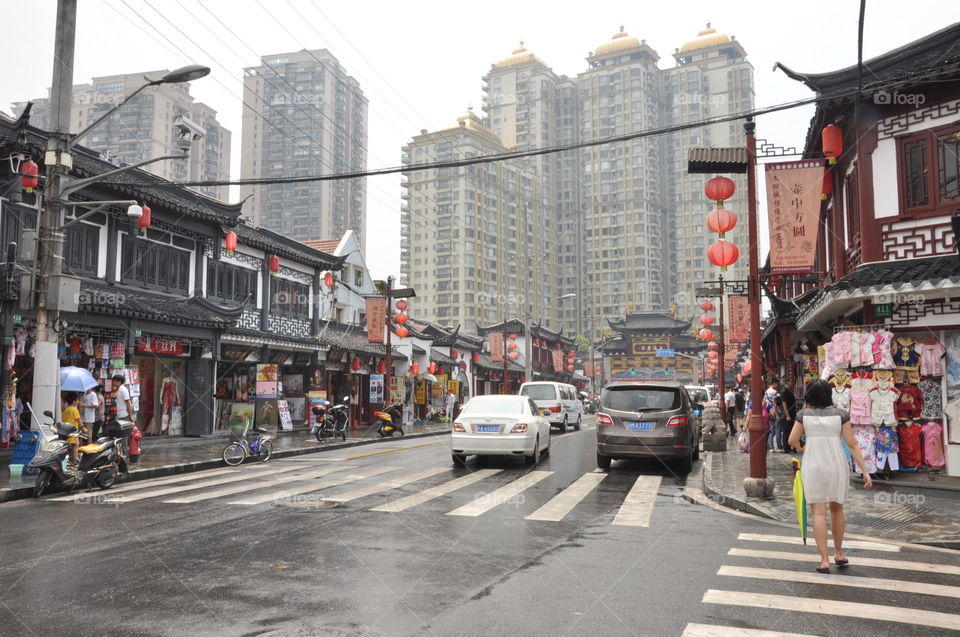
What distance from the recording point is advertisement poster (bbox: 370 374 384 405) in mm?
33753

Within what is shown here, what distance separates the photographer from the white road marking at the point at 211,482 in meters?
11.2

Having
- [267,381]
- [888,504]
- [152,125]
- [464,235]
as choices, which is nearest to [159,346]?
[267,381]

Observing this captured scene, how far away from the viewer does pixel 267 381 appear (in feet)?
83.9

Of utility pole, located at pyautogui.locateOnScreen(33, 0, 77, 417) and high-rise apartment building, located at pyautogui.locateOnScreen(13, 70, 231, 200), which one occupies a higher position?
high-rise apartment building, located at pyautogui.locateOnScreen(13, 70, 231, 200)

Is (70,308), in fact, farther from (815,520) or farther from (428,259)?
(428,259)

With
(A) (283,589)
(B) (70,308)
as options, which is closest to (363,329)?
(B) (70,308)

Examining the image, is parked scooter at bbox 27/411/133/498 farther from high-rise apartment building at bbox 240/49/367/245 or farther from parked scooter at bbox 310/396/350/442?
high-rise apartment building at bbox 240/49/367/245

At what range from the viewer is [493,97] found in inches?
5221

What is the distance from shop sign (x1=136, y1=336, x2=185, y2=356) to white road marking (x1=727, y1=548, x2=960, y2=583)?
60.0 feet

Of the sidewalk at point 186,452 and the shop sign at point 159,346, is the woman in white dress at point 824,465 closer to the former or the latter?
the sidewalk at point 186,452

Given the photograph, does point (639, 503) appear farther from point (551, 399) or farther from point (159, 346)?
point (551, 399)

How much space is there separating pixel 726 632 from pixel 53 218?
43.9ft

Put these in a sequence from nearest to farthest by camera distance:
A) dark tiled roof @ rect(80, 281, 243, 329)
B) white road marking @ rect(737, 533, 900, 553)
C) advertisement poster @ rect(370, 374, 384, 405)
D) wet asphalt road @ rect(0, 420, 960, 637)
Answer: wet asphalt road @ rect(0, 420, 960, 637)
white road marking @ rect(737, 533, 900, 553)
dark tiled roof @ rect(80, 281, 243, 329)
advertisement poster @ rect(370, 374, 384, 405)

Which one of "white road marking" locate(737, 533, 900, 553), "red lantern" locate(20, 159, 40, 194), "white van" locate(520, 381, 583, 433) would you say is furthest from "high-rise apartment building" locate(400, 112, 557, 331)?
"white road marking" locate(737, 533, 900, 553)
